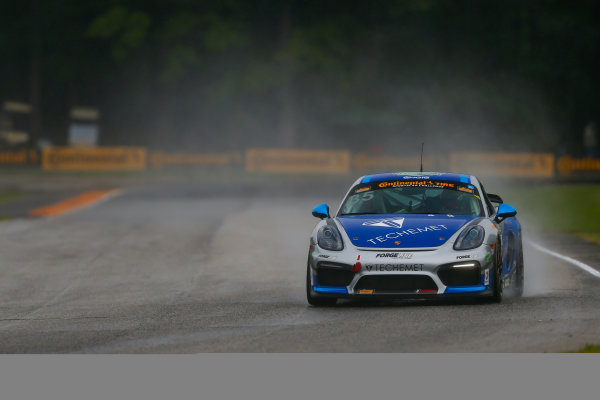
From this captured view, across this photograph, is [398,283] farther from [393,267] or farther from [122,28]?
[122,28]

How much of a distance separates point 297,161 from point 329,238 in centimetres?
4031

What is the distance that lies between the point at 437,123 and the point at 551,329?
181 ft

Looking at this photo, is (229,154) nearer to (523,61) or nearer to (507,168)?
(507,168)

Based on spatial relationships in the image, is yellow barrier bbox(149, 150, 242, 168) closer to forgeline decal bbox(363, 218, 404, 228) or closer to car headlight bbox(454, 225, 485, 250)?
forgeline decal bbox(363, 218, 404, 228)

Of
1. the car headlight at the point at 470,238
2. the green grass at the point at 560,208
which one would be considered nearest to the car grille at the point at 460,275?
the car headlight at the point at 470,238

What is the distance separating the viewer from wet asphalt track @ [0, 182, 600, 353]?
8.87m

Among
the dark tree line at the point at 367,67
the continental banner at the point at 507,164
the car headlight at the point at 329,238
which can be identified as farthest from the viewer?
the dark tree line at the point at 367,67

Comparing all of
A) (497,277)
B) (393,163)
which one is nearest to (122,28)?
(393,163)

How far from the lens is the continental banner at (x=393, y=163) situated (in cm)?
4900

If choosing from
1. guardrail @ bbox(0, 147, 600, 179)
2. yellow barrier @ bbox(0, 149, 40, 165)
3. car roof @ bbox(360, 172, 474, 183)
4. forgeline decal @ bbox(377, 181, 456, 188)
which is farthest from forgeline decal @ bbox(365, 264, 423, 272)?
yellow barrier @ bbox(0, 149, 40, 165)

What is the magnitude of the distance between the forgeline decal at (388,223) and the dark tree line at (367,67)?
52747 millimetres

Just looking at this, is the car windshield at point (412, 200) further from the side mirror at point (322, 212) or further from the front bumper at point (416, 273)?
the front bumper at point (416, 273)

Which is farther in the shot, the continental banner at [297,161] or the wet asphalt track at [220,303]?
the continental banner at [297,161]

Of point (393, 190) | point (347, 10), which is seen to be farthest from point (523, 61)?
point (393, 190)
